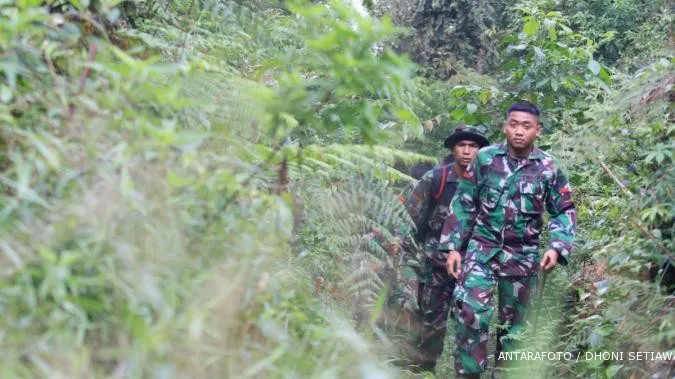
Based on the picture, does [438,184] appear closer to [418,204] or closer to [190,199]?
[418,204]

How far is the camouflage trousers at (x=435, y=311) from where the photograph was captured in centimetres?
739

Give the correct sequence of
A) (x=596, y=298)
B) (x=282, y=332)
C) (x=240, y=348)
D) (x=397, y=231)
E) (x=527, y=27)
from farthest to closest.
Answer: (x=527, y=27) → (x=397, y=231) → (x=596, y=298) → (x=282, y=332) → (x=240, y=348)

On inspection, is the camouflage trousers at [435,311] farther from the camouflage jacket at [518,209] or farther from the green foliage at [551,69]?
the green foliage at [551,69]

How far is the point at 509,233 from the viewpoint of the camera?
247 inches

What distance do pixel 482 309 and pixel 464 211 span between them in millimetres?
719

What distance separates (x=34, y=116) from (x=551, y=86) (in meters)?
6.28

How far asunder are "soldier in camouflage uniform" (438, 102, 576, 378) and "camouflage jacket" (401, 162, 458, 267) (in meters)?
0.98

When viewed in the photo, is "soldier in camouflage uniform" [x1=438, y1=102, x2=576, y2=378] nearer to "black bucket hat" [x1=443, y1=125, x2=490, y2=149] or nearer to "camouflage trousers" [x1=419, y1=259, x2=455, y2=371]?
"black bucket hat" [x1=443, y1=125, x2=490, y2=149]

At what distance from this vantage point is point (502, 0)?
1948cm

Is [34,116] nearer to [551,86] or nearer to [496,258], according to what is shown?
[496,258]

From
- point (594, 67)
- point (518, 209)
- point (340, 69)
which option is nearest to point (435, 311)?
point (518, 209)

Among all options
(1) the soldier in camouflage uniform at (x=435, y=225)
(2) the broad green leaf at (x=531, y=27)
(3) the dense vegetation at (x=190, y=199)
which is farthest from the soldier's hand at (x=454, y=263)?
(2) the broad green leaf at (x=531, y=27)

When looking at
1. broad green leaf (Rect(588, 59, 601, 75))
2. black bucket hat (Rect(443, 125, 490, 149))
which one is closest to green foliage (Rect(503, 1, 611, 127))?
broad green leaf (Rect(588, 59, 601, 75))

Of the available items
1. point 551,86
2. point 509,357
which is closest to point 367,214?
point 509,357
